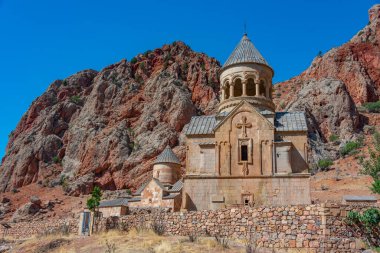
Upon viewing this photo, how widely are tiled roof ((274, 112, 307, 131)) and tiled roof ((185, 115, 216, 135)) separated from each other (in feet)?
11.0

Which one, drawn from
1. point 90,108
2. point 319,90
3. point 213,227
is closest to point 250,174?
point 213,227

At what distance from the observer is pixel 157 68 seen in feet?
224

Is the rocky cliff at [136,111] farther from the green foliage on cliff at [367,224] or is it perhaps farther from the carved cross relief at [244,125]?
the green foliage on cliff at [367,224]

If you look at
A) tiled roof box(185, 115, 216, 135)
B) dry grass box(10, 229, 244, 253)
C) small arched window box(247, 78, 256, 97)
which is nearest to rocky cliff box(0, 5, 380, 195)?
small arched window box(247, 78, 256, 97)

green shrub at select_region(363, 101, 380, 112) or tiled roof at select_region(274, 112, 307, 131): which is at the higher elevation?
green shrub at select_region(363, 101, 380, 112)

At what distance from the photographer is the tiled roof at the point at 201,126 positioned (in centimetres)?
2112

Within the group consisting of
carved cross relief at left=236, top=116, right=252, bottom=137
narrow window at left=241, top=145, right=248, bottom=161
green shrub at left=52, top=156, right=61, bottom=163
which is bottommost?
narrow window at left=241, top=145, right=248, bottom=161

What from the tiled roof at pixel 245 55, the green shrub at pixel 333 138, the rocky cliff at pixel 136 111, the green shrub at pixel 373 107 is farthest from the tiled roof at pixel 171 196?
the green shrub at pixel 373 107

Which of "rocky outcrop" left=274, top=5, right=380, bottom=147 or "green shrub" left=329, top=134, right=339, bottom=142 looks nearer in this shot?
"green shrub" left=329, top=134, right=339, bottom=142

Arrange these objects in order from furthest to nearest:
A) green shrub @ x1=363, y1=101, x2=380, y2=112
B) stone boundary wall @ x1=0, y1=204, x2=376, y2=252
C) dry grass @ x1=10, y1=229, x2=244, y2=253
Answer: green shrub @ x1=363, y1=101, x2=380, y2=112 → stone boundary wall @ x1=0, y1=204, x2=376, y2=252 → dry grass @ x1=10, y1=229, x2=244, y2=253

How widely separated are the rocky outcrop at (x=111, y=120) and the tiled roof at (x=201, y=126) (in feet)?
87.8

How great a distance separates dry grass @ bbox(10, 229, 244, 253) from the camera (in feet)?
38.1

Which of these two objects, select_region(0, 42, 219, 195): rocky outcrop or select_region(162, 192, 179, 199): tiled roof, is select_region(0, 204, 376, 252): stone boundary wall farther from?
select_region(0, 42, 219, 195): rocky outcrop

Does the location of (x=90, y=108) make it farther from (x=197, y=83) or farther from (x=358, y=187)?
(x=358, y=187)
